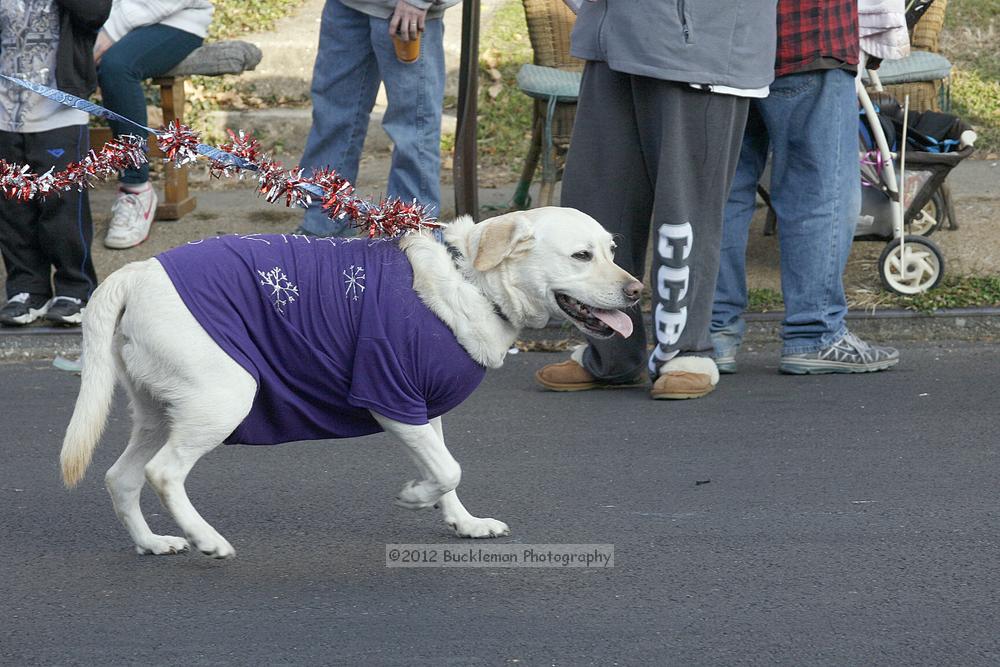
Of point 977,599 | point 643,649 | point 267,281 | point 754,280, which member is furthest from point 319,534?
point 754,280

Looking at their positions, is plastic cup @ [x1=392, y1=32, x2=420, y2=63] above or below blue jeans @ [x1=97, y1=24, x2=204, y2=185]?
above

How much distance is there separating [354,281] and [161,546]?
977mm

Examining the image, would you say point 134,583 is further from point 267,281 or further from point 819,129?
point 819,129

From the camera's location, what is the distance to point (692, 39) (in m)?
5.19

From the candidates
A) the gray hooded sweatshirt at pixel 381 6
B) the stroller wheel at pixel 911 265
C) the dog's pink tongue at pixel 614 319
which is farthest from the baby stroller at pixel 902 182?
the dog's pink tongue at pixel 614 319

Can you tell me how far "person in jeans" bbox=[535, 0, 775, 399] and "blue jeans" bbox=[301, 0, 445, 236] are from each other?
1099mm

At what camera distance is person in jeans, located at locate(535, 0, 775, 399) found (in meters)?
5.20

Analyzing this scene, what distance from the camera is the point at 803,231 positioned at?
18.9 feet

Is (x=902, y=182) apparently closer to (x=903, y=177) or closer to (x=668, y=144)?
(x=903, y=177)

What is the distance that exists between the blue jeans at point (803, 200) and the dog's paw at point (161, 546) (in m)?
2.87

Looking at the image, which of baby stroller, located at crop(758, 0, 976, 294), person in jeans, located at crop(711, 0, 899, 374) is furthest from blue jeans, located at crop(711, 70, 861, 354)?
baby stroller, located at crop(758, 0, 976, 294)

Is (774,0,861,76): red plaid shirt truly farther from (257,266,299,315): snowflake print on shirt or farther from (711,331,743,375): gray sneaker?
(257,266,299,315): snowflake print on shirt

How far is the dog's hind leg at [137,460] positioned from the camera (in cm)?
376

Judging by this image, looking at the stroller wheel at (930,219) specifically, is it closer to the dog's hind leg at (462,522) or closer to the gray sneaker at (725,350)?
the gray sneaker at (725,350)
